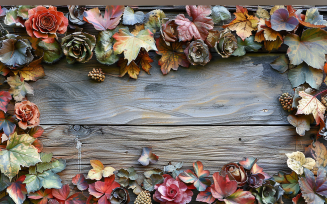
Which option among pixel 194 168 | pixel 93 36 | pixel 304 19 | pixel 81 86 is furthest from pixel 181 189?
pixel 304 19

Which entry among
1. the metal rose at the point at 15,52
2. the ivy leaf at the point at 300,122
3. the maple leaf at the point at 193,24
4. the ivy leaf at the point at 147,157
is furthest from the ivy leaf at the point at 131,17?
the ivy leaf at the point at 300,122

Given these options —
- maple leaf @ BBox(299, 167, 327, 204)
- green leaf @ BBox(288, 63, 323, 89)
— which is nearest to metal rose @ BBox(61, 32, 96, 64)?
green leaf @ BBox(288, 63, 323, 89)

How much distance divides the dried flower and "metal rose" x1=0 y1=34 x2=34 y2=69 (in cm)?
110

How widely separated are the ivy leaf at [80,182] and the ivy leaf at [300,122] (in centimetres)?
86

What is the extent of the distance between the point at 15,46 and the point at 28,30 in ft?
0.29

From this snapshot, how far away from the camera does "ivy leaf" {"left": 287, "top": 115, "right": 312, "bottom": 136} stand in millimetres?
895

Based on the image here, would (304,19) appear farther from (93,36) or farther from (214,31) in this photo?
(93,36)

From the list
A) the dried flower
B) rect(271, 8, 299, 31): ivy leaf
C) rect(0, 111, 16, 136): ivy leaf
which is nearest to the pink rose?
the dried flower

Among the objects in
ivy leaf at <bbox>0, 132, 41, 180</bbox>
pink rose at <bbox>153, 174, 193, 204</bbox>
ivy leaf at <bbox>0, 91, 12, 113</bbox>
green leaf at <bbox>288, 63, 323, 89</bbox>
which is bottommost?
pink rose at <bbox>153, 174, 193, 204</bbox>

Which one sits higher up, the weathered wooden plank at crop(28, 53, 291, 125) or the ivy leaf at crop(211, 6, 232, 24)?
A: the ivy leaf at crop(211, 6, 232, 24)

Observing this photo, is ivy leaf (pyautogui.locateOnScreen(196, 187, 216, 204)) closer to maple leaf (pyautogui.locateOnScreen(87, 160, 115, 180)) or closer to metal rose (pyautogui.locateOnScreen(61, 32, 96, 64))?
maple leaf (pyautogui.locateOnScreen(87, 160, 115, 180))

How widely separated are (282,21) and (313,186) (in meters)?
0.65

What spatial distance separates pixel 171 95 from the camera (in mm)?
930

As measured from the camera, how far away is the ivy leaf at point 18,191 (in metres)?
0.86
